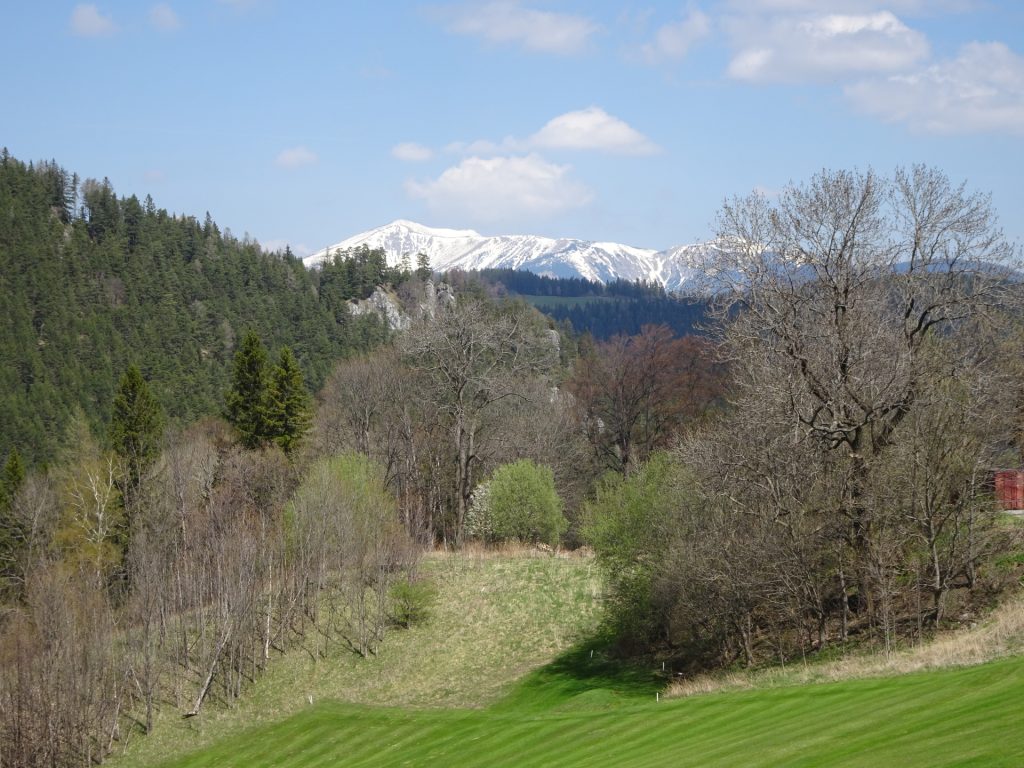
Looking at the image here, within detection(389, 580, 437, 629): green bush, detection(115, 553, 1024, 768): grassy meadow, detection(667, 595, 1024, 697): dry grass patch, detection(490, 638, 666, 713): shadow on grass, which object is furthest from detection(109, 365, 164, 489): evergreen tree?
detection(667, 595, 1024, 697): dry grass patch

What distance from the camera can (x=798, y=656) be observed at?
2961cm

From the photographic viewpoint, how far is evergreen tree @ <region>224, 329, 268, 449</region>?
217 feet

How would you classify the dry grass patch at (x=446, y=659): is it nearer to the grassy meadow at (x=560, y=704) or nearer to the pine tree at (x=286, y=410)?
the grassy meadow at (x=560, y=704)

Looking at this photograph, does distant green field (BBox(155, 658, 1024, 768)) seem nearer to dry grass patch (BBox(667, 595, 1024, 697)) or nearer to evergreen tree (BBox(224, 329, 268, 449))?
dry grass patch (BBox(667, 595, 1024, 697))

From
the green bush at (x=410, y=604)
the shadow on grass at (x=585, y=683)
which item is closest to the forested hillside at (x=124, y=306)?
the green bush at (x=410, y=604)

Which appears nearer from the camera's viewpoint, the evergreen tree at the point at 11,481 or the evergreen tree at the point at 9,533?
the evergreen tree at the point at 9,533

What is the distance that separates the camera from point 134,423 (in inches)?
2534

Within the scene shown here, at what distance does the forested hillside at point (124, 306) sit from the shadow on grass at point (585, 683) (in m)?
70.5

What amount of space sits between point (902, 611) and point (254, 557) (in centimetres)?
2536

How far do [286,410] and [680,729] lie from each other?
158 feet

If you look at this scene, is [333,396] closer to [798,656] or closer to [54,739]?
[54,739]

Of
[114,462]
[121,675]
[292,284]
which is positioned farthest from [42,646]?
[292,284]

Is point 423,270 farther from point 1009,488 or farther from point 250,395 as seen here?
point 1009,488

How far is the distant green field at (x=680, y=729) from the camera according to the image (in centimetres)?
1573
